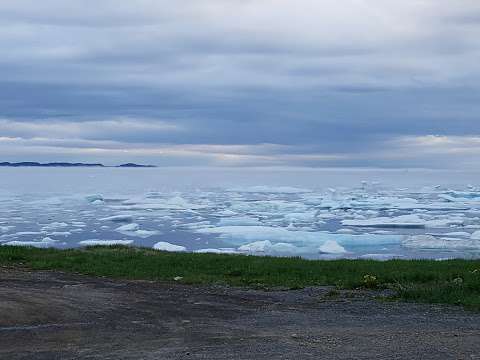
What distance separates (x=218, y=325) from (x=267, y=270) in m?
6.11

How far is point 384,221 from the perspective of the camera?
3888cm

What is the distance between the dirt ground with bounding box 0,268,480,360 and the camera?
8562 mm

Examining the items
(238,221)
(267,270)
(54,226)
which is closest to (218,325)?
(267,270)

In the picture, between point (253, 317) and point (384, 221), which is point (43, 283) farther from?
point (384, 221)

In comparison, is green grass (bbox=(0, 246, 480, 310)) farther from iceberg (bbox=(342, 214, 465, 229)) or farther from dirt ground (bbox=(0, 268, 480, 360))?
iceberg (bbox=(342, 214, 465, 229))

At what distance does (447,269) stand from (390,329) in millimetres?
6471

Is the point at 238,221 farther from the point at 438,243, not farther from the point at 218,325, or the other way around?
the point at 218,325

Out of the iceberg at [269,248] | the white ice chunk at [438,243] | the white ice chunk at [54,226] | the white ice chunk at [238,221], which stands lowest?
the iceberg at [269,248]

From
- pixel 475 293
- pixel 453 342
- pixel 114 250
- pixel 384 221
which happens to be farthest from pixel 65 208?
pixel 453 342

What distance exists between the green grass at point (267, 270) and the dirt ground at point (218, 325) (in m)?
0.82

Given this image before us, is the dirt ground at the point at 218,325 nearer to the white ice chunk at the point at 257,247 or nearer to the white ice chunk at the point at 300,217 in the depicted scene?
the white ice chunk at the point at 257,247

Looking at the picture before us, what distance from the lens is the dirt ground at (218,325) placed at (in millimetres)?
8562

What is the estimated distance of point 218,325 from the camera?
1027 centimetres

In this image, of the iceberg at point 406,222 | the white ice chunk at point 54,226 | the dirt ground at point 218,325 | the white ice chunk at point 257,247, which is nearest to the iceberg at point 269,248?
the white ice chunk at point 257,247
